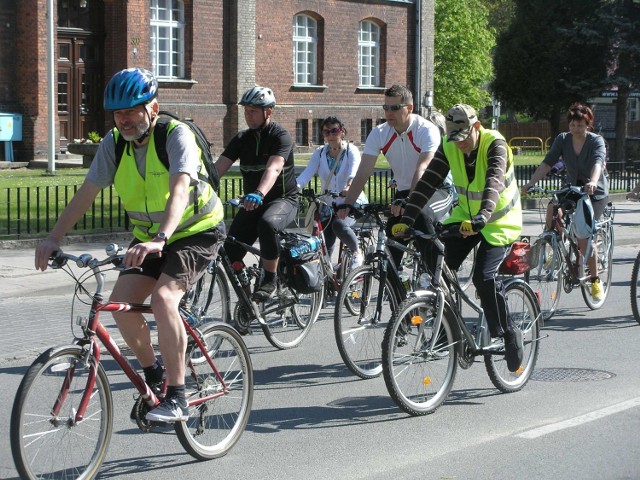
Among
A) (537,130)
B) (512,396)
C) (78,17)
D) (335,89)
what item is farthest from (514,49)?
(512,396)

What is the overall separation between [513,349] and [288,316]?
89.9 inches

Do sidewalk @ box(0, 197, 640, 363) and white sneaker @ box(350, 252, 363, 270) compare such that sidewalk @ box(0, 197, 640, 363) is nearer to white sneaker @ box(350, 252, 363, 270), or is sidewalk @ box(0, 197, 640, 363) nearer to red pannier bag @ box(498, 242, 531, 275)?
white sneaker @ box(350, 252, 363, 270)

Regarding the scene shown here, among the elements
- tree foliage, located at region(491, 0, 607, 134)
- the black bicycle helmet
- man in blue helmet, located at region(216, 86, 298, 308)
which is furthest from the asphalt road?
tree foliage, located at region(491, 0, 607, 134)

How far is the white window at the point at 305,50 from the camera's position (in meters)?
36.8

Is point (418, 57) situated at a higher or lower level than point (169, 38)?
higher

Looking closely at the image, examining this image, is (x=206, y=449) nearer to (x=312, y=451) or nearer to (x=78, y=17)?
(x=312, y=451)

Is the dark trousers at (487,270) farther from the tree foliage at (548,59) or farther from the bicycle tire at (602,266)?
the tree foliage at (548,59)

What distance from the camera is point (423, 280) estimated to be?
7016 millimetres

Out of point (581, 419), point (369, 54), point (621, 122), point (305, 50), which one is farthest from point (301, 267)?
point (369, 54)

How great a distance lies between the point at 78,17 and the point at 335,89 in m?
9.48

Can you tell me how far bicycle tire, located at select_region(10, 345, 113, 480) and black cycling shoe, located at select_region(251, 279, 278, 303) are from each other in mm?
3254

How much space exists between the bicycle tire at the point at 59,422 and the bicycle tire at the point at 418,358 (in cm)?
189

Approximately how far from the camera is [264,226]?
8.72 metres

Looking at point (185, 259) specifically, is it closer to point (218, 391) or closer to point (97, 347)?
point (97, 347)
